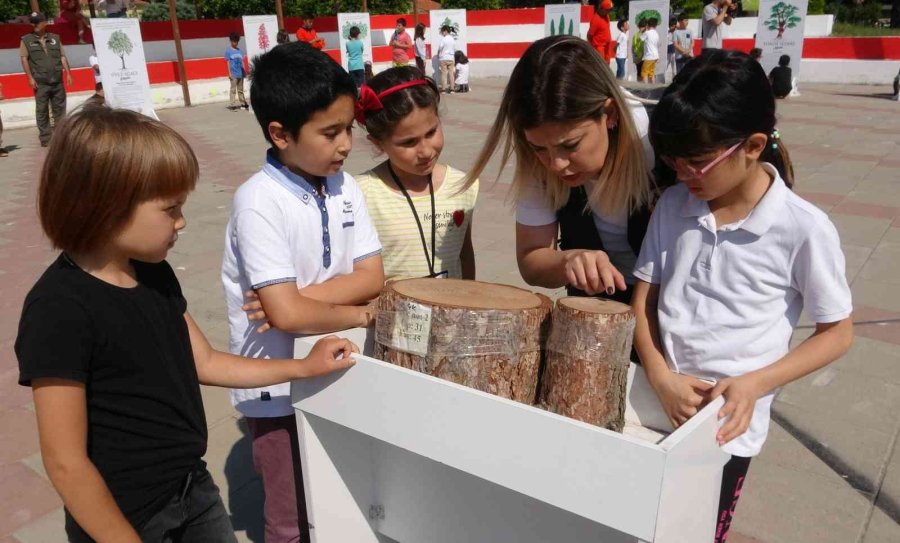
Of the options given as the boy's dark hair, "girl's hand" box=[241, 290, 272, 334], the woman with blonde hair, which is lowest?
"girl's hand" box=[241, 290, 272, 334]

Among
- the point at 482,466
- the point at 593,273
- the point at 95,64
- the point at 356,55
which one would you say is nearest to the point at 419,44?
the point at 356,55

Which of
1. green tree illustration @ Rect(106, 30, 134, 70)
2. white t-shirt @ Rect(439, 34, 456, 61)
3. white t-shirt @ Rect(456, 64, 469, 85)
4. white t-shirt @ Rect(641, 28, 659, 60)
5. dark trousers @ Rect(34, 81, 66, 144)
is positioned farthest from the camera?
white t-shirt @ Rect(456, 64, 469, 85)

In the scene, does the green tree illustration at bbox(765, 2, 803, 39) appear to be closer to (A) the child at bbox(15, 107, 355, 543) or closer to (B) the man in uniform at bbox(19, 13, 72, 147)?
(B) the man in uniform at bbox(19, 13, 72, 147)

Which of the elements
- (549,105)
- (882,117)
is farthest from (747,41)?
(549,105)

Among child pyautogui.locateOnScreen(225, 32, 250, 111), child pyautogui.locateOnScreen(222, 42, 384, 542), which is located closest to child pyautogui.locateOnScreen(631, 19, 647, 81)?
child pyautogui.locateOnScreen(225, 32, 250, 111)

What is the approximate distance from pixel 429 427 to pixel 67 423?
0.67 metres

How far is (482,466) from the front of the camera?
1.38 metres

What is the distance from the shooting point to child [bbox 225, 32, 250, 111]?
1456 cm

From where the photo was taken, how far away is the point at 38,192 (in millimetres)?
1336

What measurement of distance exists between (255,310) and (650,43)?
15441 mm

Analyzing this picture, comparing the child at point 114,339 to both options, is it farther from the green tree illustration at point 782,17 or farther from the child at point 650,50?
the child at point 650,50

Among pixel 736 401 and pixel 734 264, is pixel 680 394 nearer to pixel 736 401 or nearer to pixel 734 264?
pixel 736 401

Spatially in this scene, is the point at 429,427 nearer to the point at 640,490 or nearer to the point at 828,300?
the point at 640,490

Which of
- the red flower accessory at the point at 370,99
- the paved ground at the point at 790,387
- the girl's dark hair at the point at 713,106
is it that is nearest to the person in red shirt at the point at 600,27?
the paved ground at the point at 790,387
